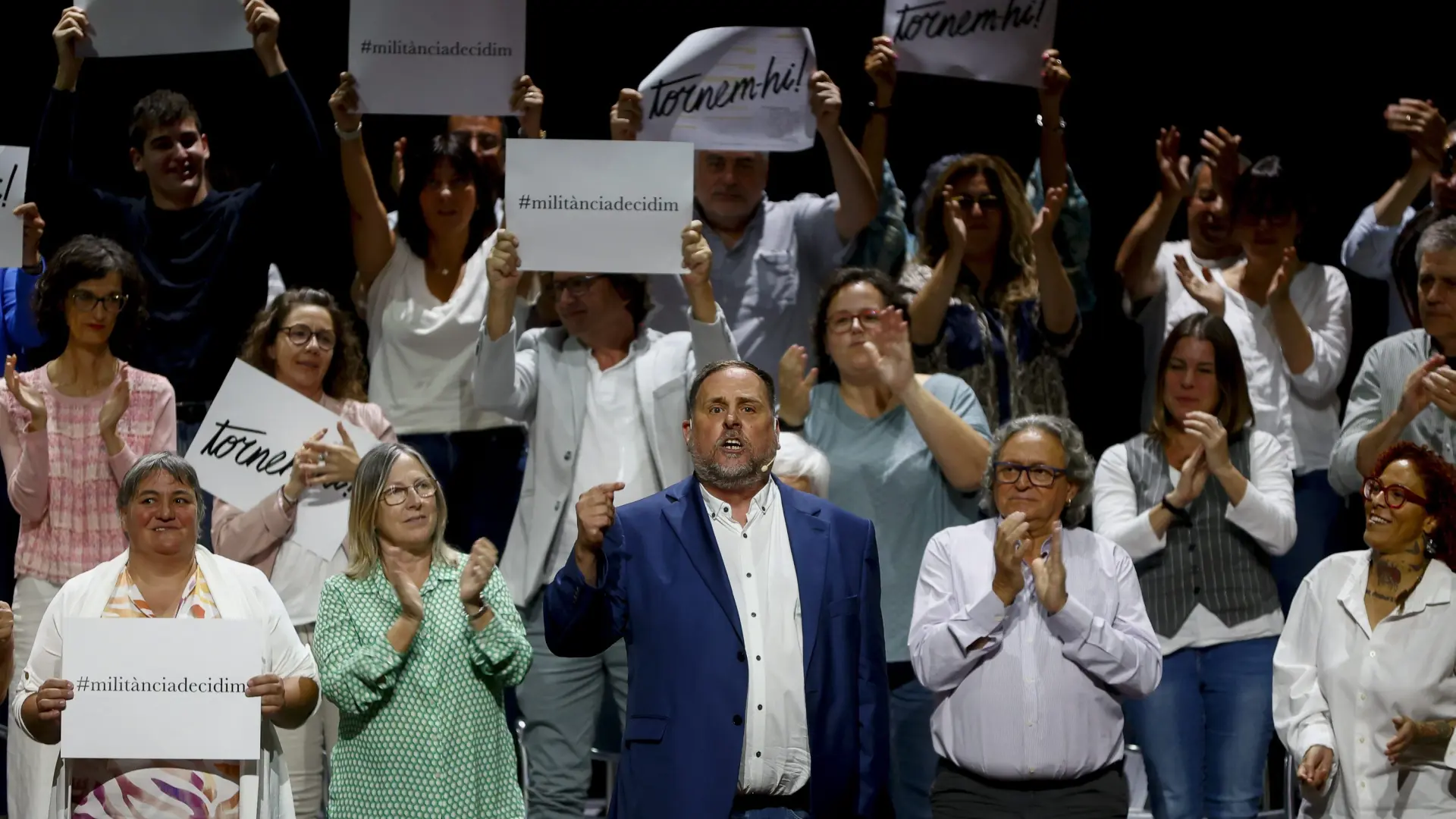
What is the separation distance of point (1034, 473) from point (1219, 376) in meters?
1.04

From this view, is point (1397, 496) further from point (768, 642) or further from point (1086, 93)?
point (1086, 93)

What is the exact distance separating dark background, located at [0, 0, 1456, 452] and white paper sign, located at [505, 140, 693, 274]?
1553 millimetres

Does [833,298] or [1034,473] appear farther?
[833,298]

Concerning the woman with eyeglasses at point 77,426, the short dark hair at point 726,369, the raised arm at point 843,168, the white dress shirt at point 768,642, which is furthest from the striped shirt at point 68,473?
the raised arm at point 843,168

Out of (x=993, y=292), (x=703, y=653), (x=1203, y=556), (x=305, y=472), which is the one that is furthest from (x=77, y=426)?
(x=1203, y=556)

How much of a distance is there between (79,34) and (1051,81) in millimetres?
3062

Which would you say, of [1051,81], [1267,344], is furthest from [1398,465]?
[1051,81]

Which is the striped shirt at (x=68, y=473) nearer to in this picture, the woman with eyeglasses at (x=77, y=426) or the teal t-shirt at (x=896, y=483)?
the woman with eyeglasses at (x=77, y=426)

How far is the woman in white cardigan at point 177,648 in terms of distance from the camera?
3.81m

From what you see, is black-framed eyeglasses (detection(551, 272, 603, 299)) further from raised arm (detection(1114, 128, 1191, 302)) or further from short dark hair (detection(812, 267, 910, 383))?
raised arm (detection(1114, 128, 1191, 302))

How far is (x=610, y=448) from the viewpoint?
4.95m

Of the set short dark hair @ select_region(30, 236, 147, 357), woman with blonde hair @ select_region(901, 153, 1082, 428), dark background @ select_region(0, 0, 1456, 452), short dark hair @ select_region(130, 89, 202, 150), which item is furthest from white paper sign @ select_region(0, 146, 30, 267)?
woman with blonde hair @ select_region(901, 153, 1082, 428)

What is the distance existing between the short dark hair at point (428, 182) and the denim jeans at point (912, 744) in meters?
2.02

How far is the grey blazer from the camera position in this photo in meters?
4.86
